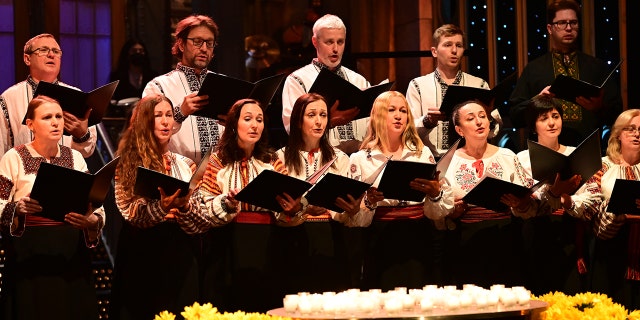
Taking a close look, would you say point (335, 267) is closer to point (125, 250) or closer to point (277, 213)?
point (277, 213)

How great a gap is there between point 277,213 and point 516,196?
3.73 feet

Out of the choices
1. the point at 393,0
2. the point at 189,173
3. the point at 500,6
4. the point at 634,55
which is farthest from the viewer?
the point at 393,0

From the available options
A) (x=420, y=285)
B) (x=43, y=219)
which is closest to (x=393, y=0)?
(x=420, y=285)

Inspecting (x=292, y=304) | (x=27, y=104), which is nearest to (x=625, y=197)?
(x=292, y=304)

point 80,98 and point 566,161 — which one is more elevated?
point 80,98

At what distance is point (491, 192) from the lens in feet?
17.9

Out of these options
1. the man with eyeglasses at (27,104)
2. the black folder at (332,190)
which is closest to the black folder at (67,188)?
the man with eyeglasses at (27,104)

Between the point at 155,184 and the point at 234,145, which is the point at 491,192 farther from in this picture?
the point at 155,184

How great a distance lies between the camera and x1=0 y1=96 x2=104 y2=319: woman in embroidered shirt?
202 inches

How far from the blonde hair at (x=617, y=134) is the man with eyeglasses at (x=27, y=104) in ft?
8.79

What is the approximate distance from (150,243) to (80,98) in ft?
2.44

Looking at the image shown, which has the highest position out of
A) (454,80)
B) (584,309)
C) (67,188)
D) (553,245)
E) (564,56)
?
(564,56)

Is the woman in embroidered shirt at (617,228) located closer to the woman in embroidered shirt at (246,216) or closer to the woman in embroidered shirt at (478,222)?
the woman in embroidered shirt at (478,222)

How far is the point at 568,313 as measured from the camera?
464 centimetres
